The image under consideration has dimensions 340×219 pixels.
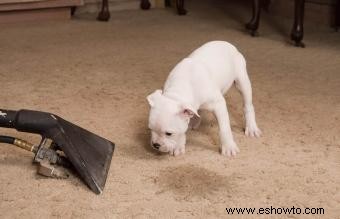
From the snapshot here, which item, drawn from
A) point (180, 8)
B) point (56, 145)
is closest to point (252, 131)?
point (56, 145)

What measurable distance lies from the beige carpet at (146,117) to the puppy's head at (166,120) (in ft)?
0.21

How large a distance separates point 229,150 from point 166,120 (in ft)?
0.68

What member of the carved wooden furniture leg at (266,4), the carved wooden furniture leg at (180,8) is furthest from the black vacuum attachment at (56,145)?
the carved wooden furniture leg at (266,4)

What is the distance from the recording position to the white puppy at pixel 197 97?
1001 mm

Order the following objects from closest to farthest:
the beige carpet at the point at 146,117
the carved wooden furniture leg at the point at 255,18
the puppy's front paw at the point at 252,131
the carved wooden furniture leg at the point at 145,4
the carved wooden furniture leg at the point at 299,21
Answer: the beige carpet at the point at 146,117 < the puppy's front paw at the point at 252,131 < the carved wooden furniture leg at the point at 299,21 < the carved wooden furniture leg at the point at 255,18 < the carved wooden furniture leg at the point at 145,4

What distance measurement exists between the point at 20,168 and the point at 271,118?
2.49ft

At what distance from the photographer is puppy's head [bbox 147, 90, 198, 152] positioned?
0.99 m

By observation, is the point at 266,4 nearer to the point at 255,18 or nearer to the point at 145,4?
the point at 255,18

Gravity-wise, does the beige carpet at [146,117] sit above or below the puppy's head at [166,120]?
below

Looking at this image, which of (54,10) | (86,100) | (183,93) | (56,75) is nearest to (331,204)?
(183,93)

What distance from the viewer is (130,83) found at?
65.0 inches

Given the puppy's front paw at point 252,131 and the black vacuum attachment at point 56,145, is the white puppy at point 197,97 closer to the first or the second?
the puppy's front paw at point 252,131

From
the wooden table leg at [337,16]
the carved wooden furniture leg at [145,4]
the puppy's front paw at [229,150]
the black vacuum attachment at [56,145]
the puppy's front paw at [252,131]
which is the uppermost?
the black vacuum attachment at [56,145]

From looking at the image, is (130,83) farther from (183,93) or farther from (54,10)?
(54,10)
